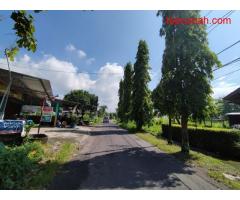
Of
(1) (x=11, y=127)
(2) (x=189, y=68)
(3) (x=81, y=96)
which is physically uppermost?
(3) (x=81, y=96)

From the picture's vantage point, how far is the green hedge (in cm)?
1152

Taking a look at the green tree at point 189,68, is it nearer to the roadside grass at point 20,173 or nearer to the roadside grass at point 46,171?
the roadside grass at point 46,171

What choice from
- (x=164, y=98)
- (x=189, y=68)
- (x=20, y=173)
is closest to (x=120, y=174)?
(x=20, y=173)

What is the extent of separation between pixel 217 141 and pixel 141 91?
61.8 ft

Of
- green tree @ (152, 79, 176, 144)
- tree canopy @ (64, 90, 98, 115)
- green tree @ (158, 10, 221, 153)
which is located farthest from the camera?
tree canopy @ (64, 90, 98, 115)

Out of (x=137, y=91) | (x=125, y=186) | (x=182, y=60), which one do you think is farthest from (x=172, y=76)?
(x=137, y=91)

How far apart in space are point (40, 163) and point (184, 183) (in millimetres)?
5417

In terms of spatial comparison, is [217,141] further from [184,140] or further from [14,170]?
[14,170]

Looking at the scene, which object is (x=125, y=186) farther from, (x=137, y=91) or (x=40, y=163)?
(x=137, y=91)

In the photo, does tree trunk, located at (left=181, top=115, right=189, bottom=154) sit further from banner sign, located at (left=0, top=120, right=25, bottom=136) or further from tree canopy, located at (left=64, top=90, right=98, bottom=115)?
tree canopy, located at (left=64, top=90, right=98, bottom=115)

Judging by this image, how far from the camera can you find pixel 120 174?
714cm

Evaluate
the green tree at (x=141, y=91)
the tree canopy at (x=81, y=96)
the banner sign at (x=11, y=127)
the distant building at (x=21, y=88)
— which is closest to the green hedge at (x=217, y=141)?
the banner sign at (x=11, y=127)

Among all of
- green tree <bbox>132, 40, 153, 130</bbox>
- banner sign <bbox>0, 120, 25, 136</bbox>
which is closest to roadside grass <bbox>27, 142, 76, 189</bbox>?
banner sign <bbox>0, 120, 25, 136</bbox>

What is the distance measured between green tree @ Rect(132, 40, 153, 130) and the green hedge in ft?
44.5
